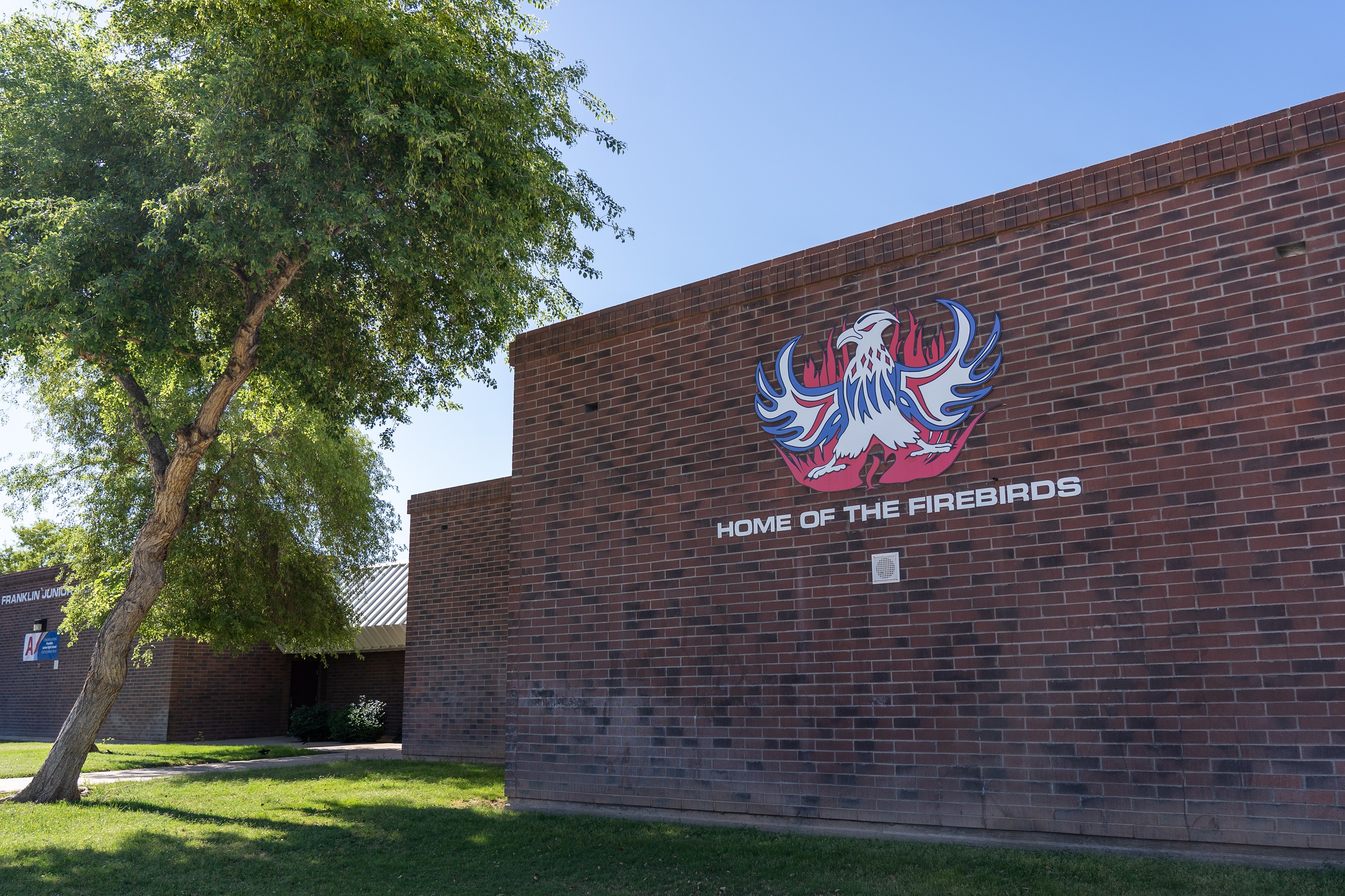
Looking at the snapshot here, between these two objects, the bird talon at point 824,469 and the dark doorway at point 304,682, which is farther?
the dark doorway at point 304,682

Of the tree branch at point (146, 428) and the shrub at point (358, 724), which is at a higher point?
the tree branch at point (146, 428)

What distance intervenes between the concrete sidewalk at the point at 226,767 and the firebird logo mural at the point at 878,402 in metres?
10.9

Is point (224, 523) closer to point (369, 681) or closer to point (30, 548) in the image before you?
point (369, 681)

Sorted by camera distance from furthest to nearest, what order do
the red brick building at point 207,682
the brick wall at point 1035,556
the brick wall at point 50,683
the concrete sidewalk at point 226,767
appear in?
1. the brick wall at point 50,683
2. the red brick building at point 207,682
3. the concrete sidewalk at point 226,767
4. the brick wall at point 1035,556

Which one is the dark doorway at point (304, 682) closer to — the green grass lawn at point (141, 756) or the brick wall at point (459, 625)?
the green grass lawn at point (141, 756)

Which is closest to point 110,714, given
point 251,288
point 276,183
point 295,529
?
point 295,529

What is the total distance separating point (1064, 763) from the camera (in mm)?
7516

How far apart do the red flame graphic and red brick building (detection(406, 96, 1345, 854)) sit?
0.09 ft

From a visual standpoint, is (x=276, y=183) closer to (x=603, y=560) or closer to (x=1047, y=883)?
(x=603, y=560)

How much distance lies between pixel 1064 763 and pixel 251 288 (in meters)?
10.8

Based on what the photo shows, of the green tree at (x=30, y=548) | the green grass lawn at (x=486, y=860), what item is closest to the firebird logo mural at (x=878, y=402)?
the green grass lawn at (x=486, y=860)

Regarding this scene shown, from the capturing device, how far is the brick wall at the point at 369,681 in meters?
24.9

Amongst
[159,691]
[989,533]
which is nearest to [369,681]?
[159,691]

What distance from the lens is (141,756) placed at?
2069 centimetres
